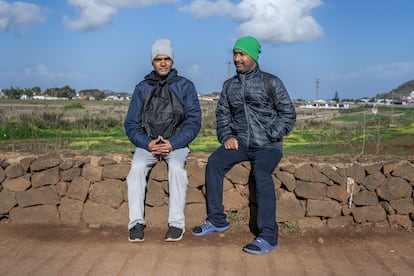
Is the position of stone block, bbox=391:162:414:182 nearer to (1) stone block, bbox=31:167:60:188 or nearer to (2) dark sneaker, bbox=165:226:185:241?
(2) dark sneaker, bbox=165:226:185:241

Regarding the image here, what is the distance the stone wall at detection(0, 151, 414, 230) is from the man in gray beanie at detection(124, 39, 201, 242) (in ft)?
1.22

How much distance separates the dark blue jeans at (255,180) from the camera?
15.8 feet

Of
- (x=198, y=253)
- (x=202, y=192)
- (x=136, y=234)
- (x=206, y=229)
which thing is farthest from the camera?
(x=202, y=192)

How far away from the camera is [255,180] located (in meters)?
4.96

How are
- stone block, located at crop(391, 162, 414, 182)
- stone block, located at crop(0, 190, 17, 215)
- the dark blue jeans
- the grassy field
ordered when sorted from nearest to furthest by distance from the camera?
the dark blue jeans → stone block, located at crop(391, 162, 414, 182) → stone block, located at crop(0, 190, 17, 215) → the grassy field

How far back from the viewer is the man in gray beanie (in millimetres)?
4996

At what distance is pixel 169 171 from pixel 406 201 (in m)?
2.62

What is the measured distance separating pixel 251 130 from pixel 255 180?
514 mm

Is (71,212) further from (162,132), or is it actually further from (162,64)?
(162,64)

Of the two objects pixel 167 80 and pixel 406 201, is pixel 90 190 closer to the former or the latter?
pixel 167 80

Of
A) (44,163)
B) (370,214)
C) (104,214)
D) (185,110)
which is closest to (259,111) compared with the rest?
(185,110)

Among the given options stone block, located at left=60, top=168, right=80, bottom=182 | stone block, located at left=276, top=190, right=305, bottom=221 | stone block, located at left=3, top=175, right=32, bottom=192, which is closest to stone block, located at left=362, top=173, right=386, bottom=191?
stone block, located at left=276, top=190, right=305, bottom=221

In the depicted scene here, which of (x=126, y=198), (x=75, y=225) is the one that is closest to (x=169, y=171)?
(x=126, y=198)

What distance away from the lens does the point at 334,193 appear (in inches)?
216
